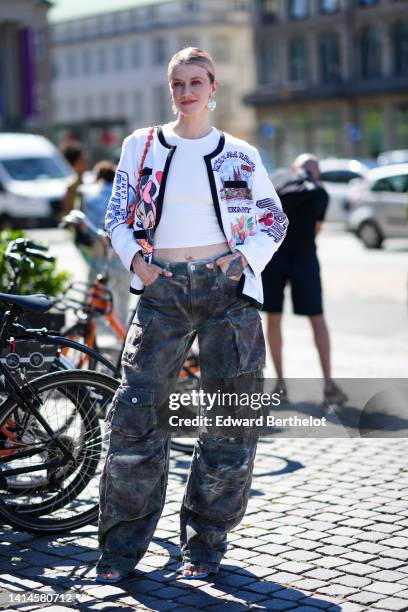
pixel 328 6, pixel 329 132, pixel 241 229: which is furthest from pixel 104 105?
pixel 241 229

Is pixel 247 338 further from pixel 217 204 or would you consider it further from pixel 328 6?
pixel 328 6

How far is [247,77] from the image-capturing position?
95062 millimetres

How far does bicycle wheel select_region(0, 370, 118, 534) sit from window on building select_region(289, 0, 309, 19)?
61975 millimetres

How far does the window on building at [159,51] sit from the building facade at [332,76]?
27373 millimetres

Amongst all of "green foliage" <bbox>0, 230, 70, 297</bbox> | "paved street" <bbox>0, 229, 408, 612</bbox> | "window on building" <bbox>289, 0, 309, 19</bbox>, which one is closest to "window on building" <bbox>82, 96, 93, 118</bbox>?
"window on building" <bbox>289, 0, 309, 19</bbox>

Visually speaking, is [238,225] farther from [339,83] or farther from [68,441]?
[339,83]

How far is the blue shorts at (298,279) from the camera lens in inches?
337

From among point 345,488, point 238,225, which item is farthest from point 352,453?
point 238,225

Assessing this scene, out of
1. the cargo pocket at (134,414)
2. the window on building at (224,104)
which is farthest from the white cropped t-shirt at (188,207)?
the window on building at (224,104)

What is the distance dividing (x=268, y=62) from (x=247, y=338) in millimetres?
64964

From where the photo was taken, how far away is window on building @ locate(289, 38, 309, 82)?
65838mm

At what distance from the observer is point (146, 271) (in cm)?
466

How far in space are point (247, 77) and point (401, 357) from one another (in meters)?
86.2

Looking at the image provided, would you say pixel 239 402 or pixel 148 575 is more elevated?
pixel 239 402
